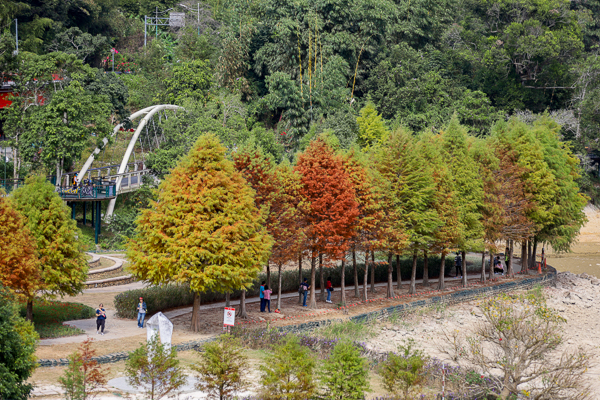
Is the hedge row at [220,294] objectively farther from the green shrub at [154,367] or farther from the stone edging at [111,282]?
the green shrub at [154,367]

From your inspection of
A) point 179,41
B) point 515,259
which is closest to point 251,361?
point 515,259

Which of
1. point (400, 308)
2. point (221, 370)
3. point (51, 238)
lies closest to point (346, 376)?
point (221, 370)

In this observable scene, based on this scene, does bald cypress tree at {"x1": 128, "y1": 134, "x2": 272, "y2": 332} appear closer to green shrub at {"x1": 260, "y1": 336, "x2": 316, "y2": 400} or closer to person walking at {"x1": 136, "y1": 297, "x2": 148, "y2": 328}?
person walking at {"x1": 136, "y1": 297, "x2": 148, "y2": 328}

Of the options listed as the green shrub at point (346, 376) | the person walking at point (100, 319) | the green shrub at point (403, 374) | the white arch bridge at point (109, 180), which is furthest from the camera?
the white arch bridge at point (109, 180)

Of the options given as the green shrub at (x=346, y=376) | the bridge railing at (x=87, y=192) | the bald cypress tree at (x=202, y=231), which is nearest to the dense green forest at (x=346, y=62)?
the bridge railing at (x=87, y=192)

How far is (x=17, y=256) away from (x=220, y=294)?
1539 cm

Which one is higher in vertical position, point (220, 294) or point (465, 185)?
point (465, 185)

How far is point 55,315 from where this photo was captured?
32.3 metres

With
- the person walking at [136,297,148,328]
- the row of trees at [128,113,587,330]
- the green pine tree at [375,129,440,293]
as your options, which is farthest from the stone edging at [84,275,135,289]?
the green pine tree at [375,129,440,293]

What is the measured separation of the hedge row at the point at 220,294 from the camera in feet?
113

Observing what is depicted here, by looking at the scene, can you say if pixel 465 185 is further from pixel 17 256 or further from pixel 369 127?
pixel 17 256

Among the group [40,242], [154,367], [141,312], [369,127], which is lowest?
[141,312]

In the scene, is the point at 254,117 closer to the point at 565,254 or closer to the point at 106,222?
the point at 106,222

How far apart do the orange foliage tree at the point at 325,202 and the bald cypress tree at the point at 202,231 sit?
688 cm
